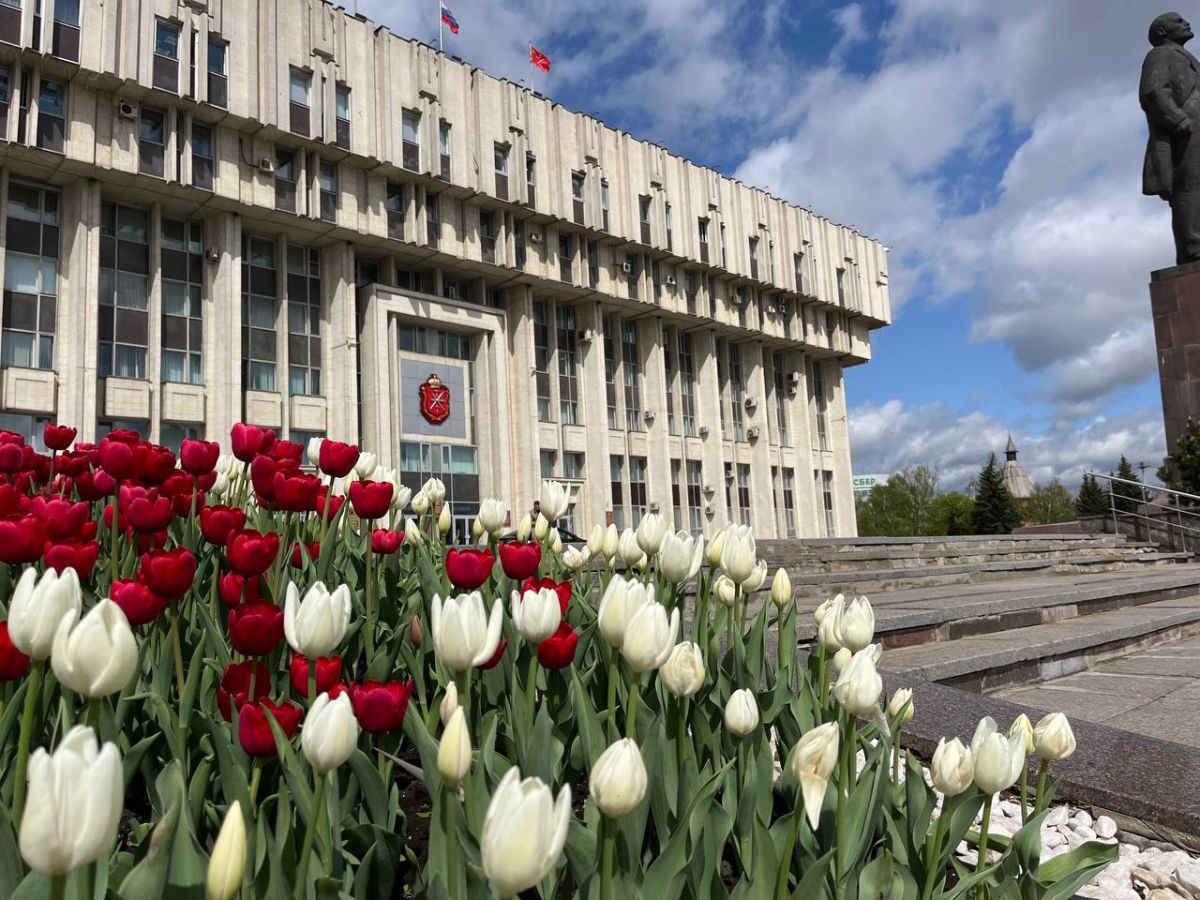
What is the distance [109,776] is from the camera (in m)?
0.80

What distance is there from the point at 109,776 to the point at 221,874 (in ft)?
0.74

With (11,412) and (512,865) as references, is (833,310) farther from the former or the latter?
(512,865)

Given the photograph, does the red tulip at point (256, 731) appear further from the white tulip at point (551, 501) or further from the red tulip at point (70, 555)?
the white tulip at point (551, 501)

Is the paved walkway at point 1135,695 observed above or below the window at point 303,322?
below

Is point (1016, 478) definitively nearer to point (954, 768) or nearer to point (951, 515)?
point (951, 515)

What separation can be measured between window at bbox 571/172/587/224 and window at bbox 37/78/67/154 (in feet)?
53.0

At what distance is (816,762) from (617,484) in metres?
32.4

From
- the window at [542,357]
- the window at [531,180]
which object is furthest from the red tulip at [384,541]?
the window at [542,357]

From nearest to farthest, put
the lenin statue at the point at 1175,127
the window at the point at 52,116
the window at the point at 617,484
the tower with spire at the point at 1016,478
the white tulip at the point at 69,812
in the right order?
the white tulip at the point at 69,812
the lenin statue at the point at 1175,127
the window at the point at 52,116
the window at the point at 617,484
the tower with spire at the point at 1016,478

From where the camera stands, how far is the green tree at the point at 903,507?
57.3m

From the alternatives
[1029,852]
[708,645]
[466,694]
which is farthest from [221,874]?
[708,645]

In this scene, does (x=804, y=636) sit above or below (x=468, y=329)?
below

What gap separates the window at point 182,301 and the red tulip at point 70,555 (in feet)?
79.5

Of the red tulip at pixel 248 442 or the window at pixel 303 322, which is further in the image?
the window at pixel 303 322
